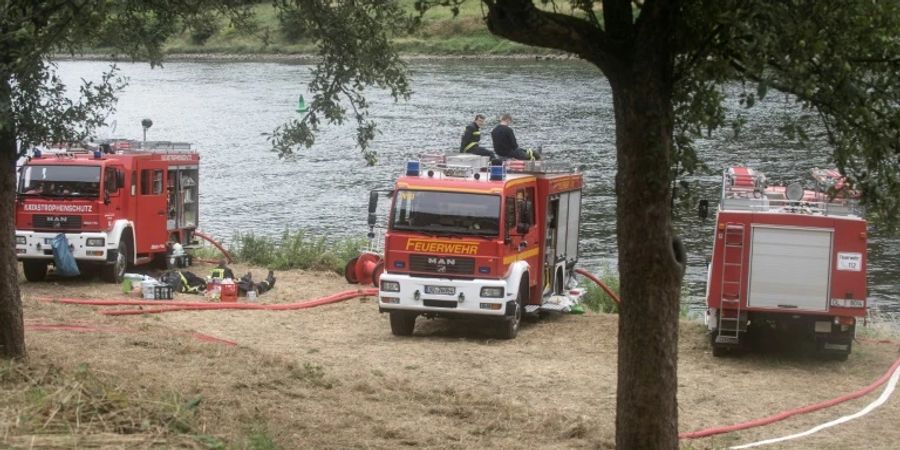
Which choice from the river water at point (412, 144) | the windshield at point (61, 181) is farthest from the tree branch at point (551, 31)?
the river water at point (412, 144)

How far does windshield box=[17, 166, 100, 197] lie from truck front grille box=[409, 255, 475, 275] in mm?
7668

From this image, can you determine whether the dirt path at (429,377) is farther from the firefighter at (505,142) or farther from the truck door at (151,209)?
the firefighter at (505,142)

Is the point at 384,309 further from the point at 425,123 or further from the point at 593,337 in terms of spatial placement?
the point at 425,123

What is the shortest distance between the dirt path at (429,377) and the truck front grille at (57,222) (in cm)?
126

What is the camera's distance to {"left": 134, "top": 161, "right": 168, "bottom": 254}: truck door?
24.9 meters

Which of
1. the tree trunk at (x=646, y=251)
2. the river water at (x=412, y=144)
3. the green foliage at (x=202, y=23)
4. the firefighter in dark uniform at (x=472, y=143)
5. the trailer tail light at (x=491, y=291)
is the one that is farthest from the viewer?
the river water at (x=412, y=144)

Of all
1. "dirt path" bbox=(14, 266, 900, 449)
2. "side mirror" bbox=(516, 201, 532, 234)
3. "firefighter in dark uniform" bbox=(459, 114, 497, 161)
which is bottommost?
"dirt path" bbox=(14, 266, 900, 449)

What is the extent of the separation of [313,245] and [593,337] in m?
10.7

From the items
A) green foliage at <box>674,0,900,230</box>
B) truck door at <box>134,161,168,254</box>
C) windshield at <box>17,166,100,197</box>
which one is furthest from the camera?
truck door at <box>134,161,168,254</box>

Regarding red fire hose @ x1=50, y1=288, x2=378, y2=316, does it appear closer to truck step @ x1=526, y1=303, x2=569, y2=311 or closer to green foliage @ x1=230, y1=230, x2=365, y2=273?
truck step @ x1=526, y1=303, x2=569, y2=311

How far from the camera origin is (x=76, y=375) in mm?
8875

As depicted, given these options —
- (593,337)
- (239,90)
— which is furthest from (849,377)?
(239,90)

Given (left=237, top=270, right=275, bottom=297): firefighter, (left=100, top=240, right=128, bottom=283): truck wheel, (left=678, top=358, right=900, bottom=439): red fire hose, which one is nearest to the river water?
(left=237, top=270, right=275, bottom=297): firefighter

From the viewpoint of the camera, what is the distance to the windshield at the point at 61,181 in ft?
76.5
